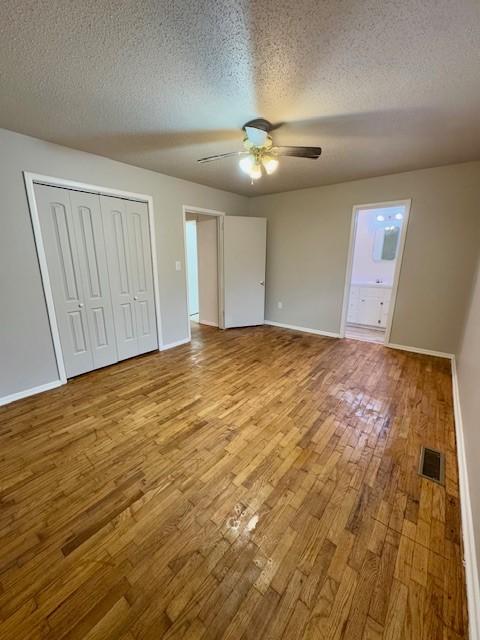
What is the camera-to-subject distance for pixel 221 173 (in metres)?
3.33

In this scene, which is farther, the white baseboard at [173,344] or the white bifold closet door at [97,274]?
the white baseboard at [173,344]

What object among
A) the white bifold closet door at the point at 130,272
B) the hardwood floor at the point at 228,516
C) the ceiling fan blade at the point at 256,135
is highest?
the ceiling fan blade at the point at 256,135

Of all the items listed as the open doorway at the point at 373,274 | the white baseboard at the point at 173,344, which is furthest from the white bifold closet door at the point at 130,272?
the open doorway at the point at 373,274

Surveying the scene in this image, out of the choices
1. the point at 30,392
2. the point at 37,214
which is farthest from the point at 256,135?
the point at 30,392

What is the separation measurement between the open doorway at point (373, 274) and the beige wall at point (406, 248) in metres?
0.54

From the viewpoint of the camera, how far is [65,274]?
267 cm

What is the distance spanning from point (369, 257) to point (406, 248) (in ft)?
5.62

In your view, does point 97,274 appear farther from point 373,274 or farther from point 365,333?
point 373,274

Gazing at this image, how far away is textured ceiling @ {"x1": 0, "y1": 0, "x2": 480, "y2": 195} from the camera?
3.70 feet

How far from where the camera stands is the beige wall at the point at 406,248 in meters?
3.12

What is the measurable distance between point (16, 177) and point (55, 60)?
4.37 ft

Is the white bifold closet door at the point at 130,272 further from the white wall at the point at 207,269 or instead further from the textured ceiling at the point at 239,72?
the white wall at the point at 207,269

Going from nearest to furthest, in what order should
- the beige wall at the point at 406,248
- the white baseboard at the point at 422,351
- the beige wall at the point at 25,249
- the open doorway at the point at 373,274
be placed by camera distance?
the beige wall at the point at 25,249, the beige wall at the point at 406,248, the white baseboard at the point at 422,351, the open doorway at the point at 373,274

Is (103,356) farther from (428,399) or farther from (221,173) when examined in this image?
(428,399)
